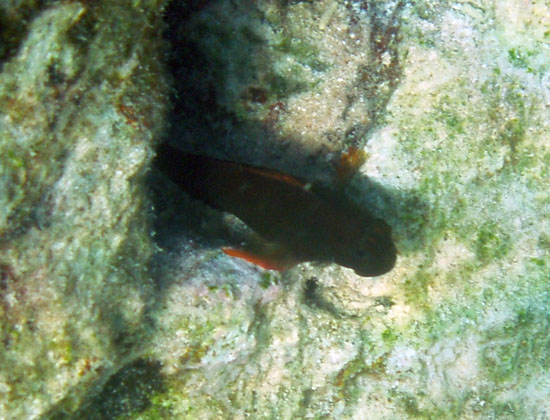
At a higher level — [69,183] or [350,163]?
[350,163]

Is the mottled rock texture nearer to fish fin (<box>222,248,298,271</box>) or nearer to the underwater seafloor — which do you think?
the underwater seafloor

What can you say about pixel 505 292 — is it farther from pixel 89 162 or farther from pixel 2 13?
pixel 2 13

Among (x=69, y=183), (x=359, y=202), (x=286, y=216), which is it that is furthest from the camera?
(x=359, y=202)

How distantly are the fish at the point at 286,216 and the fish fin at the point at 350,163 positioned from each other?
37 centimetres

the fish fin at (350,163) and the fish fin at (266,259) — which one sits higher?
the fish fin at (350,163)

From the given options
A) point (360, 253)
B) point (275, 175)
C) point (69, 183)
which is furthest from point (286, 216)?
point (69, 183)

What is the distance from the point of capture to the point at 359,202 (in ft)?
13.1

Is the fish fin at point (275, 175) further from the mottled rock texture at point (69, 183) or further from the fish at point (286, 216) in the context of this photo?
the mottled rock texture at point (69, 183)

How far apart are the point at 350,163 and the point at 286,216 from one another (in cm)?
87

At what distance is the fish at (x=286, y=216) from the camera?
3561mm

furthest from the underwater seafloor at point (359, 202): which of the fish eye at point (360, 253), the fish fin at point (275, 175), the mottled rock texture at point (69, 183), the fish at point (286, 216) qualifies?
the fish fin at point (275, 175)

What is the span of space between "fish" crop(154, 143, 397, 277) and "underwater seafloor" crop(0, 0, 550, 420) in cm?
27

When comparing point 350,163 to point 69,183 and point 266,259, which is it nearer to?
point 266,259

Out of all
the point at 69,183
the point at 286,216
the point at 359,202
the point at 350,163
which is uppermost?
the point at 350,163
